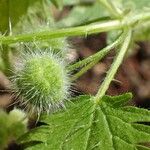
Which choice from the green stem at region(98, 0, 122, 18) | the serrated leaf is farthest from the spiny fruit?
the green stem at region(98, 0, 122, 18)

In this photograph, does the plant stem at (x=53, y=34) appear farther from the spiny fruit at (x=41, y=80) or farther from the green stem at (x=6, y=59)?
the green stem at (x=6, y=59)

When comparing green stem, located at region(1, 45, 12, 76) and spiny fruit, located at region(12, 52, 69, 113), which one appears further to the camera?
green stem, located at region(1, 45, 12, 76)

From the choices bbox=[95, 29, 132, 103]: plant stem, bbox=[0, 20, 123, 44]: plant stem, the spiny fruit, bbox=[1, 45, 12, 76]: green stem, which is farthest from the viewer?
bbox=[1, 45, 12, 76]: green stem

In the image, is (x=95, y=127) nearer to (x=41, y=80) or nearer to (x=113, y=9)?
(x=41, y=80)

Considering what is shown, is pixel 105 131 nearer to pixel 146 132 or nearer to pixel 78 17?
pixel 146 132

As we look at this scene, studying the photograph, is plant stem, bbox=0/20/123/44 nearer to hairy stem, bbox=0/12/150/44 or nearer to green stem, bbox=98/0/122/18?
hairy stem, bbox=0/12/150/44

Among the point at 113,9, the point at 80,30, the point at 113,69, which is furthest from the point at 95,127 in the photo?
the point at 113,9

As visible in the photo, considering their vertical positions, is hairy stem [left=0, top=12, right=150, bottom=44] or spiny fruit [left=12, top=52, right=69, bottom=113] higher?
hairy stem [left=0, top=12, right=150, bottom=44]
